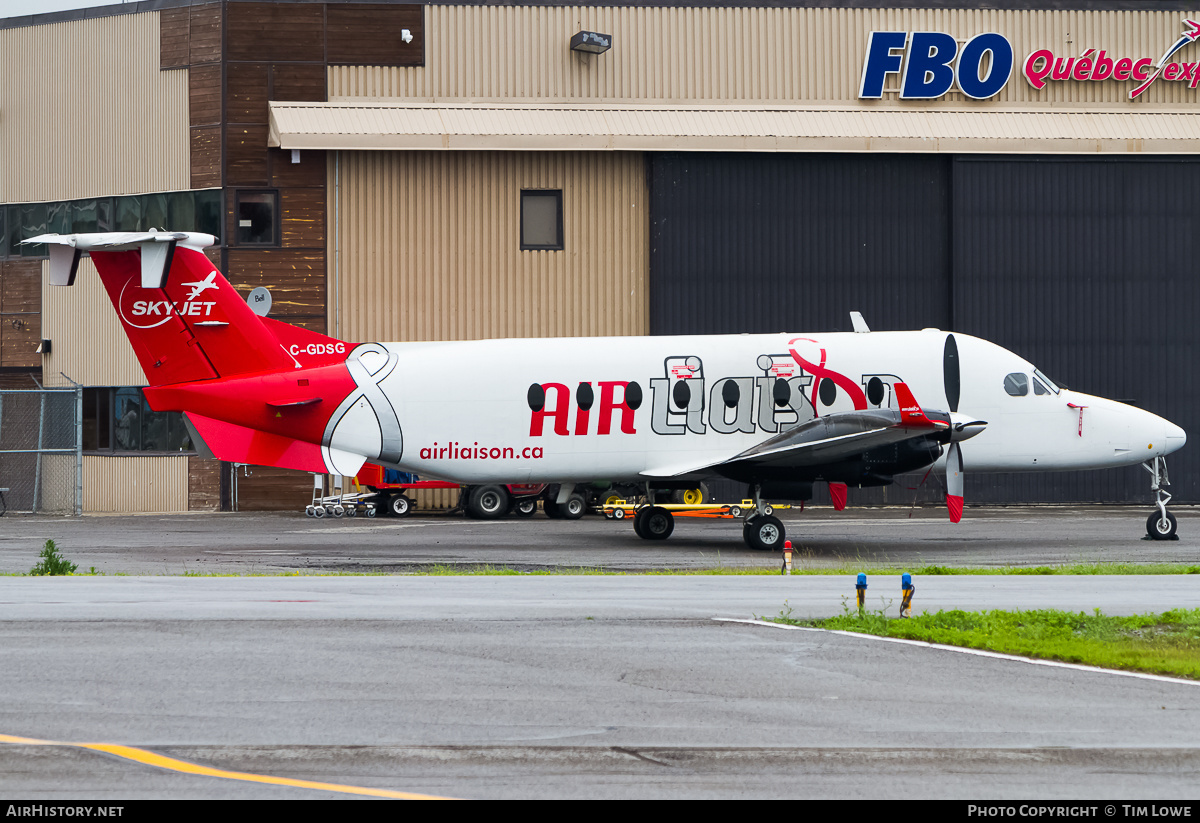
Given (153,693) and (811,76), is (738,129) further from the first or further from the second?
(153,693)

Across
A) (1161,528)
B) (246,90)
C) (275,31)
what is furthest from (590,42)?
(1161,528)

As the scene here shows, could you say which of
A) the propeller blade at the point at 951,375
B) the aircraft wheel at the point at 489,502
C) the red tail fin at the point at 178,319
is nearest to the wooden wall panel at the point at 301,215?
the aircraft wheel at the point at 489,502

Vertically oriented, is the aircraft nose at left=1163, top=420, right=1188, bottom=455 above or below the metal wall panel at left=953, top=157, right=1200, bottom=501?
below

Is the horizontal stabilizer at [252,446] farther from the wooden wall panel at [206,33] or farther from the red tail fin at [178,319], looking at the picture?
the wooden wall panel at [206,33]

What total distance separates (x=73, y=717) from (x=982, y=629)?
8356 mm

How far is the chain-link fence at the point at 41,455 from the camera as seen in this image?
115 feet

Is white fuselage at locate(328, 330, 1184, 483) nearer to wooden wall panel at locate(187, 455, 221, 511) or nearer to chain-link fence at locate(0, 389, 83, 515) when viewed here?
wooden wall panel at locate(187, 455, 221, 511)

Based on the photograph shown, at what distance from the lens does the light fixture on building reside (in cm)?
3394

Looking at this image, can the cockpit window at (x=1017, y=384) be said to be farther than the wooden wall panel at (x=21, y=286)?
No

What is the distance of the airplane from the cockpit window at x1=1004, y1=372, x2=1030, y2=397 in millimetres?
42

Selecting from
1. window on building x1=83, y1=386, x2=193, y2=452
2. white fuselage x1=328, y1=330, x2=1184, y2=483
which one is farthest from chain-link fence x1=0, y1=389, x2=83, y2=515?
white fuselage x1=328, y1=330, x2=1184, y2=483

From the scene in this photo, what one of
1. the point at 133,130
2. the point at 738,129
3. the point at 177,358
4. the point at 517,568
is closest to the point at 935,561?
the point at 517,568

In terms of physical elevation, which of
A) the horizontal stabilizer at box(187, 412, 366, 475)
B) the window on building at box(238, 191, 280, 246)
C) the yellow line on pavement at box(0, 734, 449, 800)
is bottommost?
the yellow line on pavement at box(0, 734, 449, 800)

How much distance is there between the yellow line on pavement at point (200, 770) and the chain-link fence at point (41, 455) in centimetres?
2943
